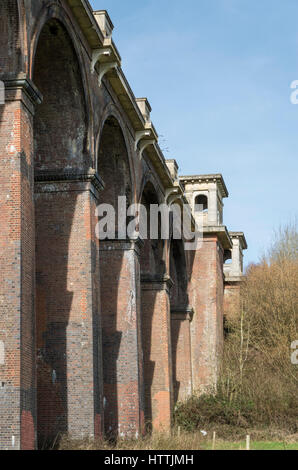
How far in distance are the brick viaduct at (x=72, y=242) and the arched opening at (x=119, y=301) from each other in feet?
0.10

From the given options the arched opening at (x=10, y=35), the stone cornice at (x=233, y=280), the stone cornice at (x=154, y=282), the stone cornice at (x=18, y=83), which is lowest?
the stone cornice at (x=154, y=282)

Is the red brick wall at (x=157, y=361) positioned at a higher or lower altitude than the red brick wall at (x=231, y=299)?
lower

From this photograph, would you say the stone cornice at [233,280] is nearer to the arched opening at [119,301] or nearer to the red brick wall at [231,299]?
the red brick wall at [231,299]

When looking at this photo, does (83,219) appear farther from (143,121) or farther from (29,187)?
(143,121)

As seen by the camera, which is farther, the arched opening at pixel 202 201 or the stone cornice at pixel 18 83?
the arched opening at pixel 202 201

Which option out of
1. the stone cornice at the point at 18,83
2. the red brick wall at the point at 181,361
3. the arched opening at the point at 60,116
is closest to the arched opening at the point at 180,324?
the red brick wall at the point at 181,361

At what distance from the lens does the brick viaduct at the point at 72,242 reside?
583 inches

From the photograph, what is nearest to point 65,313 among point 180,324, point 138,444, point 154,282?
point 138,444

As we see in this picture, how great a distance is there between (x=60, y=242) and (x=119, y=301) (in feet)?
17.7

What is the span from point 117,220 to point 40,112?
5675 mm

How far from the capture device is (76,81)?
20078mm

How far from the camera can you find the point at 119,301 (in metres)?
24.7

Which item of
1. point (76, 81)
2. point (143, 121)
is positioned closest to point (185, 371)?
point (143, 121)

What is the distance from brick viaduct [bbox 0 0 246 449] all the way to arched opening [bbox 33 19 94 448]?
0.02m
